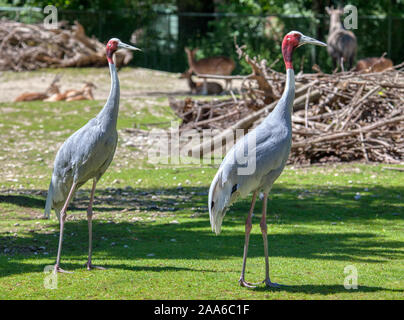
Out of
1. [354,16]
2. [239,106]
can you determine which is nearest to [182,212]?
[239,106]

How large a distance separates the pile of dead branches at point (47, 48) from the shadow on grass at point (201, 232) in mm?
15903

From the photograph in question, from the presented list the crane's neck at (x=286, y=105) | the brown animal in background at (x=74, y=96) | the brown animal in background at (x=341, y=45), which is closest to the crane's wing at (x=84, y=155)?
the crane's neck at (x=286, y=105)

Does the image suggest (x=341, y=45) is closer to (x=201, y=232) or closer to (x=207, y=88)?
(x=207, y=88)

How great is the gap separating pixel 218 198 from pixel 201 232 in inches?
110

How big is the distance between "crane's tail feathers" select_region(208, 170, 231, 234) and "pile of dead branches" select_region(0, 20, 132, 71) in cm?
2087

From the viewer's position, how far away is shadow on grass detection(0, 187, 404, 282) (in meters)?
7.88

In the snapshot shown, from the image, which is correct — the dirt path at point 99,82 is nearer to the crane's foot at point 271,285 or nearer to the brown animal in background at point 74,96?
the brown animal in background at point 74,96

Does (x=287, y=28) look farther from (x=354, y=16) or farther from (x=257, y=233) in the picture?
(x=257, y=233)

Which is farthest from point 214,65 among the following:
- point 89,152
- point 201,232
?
point 89,152

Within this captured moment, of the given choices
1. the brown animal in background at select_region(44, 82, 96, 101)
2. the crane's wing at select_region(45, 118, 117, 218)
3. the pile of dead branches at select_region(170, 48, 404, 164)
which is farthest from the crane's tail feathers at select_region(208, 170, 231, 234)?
the brown animal in background at select_region(44, 82, 96, 101)

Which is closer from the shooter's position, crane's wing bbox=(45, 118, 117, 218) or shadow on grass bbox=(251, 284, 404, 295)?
shadow on grass bbox=(251, 284, 404, 295)

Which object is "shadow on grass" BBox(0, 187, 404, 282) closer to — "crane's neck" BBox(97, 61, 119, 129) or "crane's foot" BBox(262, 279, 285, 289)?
"crane's foot" BBox(262, 279, 285, 289)

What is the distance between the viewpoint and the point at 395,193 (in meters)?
11.4

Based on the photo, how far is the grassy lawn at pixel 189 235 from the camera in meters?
6.38
